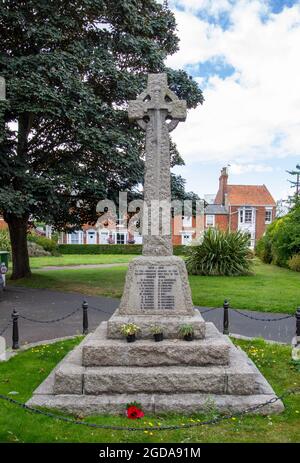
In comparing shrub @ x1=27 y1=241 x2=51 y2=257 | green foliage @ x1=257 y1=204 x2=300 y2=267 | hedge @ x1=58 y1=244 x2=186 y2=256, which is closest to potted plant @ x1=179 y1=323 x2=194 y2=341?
green foliage @ x1=257 y1=204 x2=300 y2=267

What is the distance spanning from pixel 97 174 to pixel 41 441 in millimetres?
12320

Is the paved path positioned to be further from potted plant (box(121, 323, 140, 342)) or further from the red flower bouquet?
the red flower bouquet

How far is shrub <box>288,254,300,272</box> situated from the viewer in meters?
25.4

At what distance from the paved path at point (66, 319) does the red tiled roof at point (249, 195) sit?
138ft

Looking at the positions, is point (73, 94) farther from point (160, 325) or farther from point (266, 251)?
point (266, 251)

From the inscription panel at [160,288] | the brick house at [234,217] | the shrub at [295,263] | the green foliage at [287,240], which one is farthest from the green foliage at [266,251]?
the inscription panel at [160,288]

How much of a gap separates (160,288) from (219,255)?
15889 mm

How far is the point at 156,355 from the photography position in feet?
19.8

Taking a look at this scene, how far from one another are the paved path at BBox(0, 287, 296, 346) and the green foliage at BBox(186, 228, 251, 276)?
26.9ft

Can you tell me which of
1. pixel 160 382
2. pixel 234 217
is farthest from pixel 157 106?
pixel 234 217

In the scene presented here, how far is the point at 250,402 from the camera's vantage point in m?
5.50

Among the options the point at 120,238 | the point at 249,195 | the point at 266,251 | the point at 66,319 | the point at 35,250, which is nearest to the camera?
the point at 66,319

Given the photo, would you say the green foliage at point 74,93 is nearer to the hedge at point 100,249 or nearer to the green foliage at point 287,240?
the green foliage at point 287,240

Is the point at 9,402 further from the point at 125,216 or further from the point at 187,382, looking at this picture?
the point at 125,216
